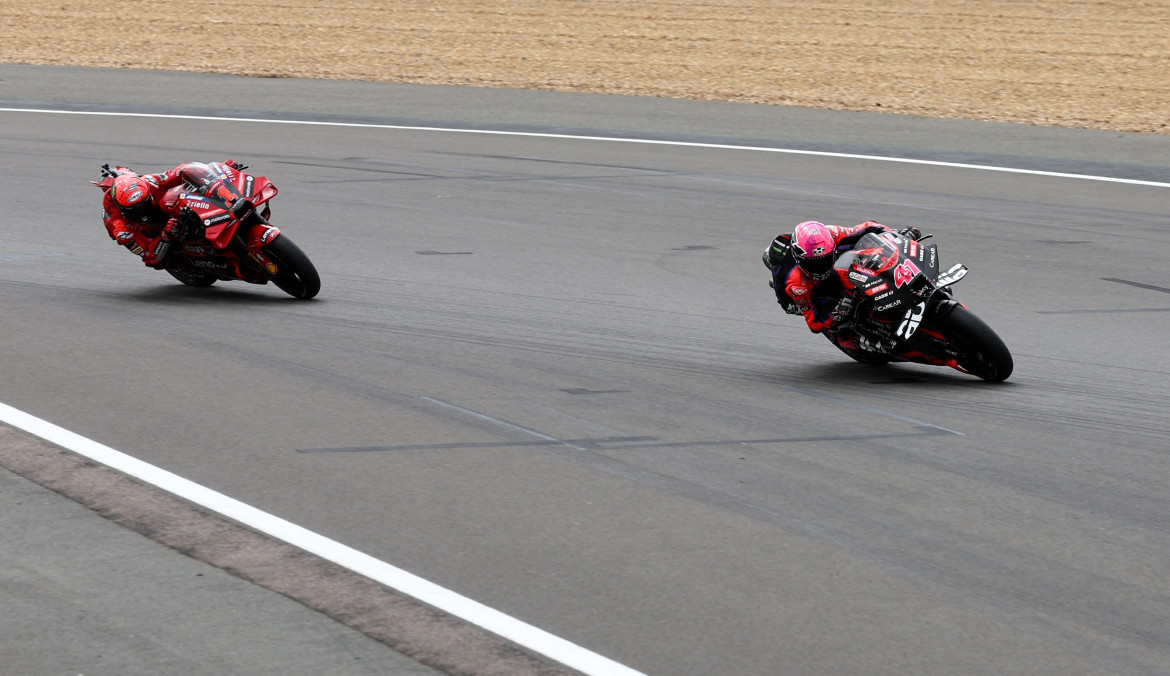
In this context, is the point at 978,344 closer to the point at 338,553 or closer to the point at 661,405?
the point at 661,405

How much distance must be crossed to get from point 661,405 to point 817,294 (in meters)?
1.41

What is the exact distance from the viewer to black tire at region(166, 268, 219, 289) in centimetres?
1166

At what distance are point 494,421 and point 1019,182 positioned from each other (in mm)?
10622

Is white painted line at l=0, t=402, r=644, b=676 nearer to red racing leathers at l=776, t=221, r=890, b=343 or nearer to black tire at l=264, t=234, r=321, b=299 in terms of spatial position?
black tire at l=264, t=234, r=321, b=299

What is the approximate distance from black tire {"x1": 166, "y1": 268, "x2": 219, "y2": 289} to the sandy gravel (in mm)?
13017

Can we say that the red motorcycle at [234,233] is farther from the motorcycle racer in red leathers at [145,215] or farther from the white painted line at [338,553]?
the white painted line at [338,553]

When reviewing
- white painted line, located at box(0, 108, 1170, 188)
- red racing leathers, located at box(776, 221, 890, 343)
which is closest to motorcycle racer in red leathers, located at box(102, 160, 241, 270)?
red racing leathers, located at box(776, 221, 890, 343)

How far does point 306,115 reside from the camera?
22.1 m

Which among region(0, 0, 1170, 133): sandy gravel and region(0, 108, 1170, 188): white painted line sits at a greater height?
region(0, 0, 1170, 133): sandy gravel

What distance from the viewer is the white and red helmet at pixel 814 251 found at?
29.6 feet

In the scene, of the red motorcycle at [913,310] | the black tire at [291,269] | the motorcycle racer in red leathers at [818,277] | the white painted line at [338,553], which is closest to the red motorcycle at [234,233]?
the black tire at [291,269]

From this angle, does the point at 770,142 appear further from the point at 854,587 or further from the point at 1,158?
the point at 854,587

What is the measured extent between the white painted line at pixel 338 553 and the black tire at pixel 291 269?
3.32 metres

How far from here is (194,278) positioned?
11.8 m
